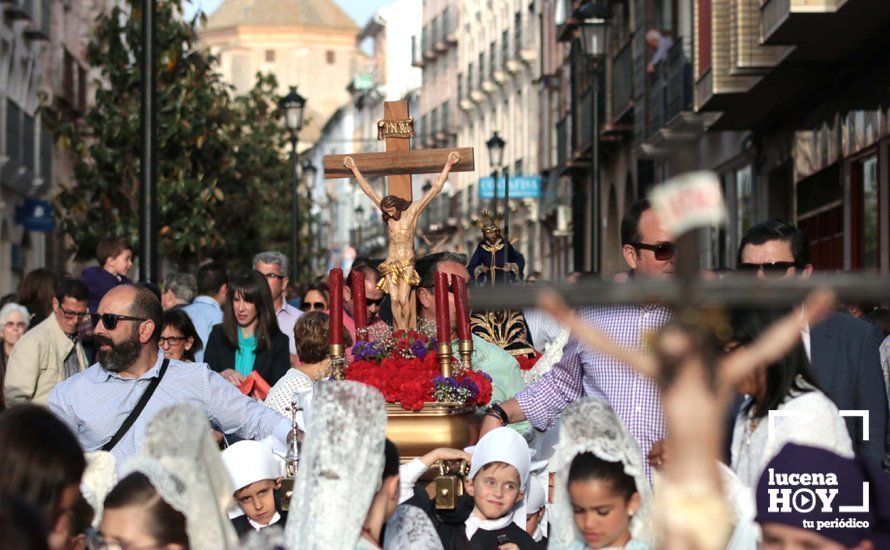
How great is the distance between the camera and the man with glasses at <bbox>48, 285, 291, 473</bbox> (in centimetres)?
761

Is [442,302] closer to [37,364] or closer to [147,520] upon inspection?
[37,364]

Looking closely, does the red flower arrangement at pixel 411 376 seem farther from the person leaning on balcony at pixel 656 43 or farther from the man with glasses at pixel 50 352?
the person leaning on balcony at pixel 656 43

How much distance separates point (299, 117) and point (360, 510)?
80.6 feet

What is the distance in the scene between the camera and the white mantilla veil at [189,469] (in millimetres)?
4188

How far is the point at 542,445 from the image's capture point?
881cm

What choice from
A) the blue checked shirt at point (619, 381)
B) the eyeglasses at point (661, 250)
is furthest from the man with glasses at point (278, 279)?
the eyeglasses at point (661, 250)

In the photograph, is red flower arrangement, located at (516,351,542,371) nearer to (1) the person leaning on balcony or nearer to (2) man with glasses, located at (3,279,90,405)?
(2) man with glasses, located at (3,279,90,405)

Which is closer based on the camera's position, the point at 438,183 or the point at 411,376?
the point at 411,376

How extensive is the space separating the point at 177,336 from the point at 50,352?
2.40ft

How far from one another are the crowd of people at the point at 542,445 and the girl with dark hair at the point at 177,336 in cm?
149

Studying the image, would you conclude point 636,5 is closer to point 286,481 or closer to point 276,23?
point 286,481

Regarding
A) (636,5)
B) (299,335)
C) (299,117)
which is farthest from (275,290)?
(636,5)

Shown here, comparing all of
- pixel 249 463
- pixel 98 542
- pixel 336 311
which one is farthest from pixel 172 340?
pixel 98 542

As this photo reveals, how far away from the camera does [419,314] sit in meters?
9.68
